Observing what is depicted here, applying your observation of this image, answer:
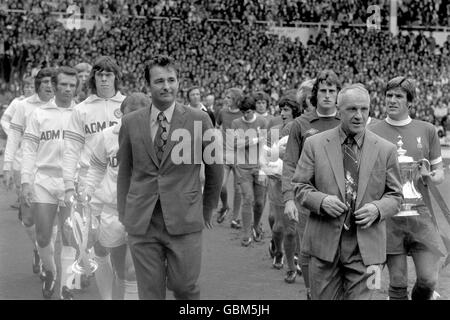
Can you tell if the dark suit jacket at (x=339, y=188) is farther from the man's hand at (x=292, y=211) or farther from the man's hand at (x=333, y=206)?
the man's hand at (x=292, y=211)

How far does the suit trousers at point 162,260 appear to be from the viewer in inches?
183

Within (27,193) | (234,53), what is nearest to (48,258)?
(27,193)

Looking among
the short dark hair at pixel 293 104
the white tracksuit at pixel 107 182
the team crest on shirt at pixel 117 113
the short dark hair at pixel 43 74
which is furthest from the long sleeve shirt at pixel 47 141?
the short dark hair at pixel 293 104

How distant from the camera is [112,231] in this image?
5648 mm

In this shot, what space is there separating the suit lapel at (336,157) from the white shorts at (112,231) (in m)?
1.79

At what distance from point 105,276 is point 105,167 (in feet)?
2.78

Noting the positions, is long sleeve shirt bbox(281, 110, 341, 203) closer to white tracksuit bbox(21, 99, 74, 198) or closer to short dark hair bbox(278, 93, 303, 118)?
short dark hair bbox(278, 93, 303, 118)

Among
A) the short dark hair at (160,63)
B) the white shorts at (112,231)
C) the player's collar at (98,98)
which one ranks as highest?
the short dark hair at (160,63)

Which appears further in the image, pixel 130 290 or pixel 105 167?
pixel 105 167

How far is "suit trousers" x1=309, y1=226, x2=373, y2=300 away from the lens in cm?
441

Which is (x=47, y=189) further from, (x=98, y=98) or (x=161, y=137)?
(x=161, y=137)

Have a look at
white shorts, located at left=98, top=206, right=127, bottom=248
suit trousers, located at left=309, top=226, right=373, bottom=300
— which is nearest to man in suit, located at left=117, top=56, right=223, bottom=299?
suit trousers, located at left=309, top=226, right=373, bottom=300

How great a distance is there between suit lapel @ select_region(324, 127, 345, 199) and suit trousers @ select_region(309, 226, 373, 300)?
0.26 meters
